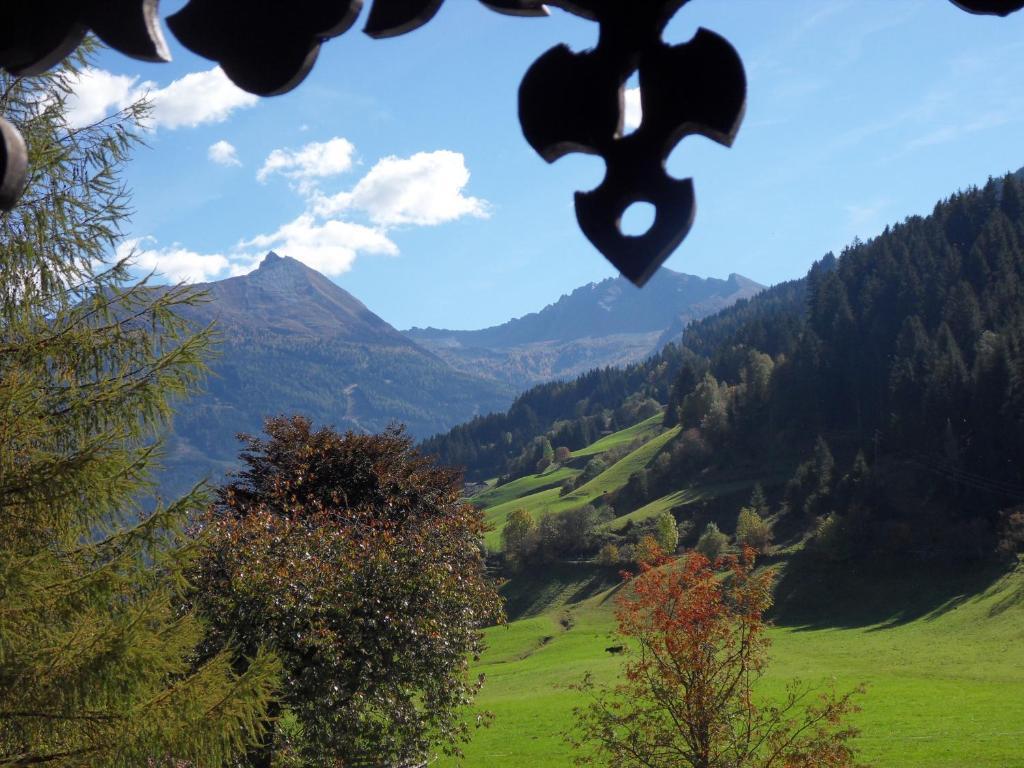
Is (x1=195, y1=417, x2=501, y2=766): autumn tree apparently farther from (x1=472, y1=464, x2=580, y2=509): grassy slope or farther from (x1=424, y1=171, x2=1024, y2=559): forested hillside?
(x1=472, y1=464, x2=580, y2=509): grassy slope

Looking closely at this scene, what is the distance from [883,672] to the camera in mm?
44562

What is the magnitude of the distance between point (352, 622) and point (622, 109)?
50.8ft

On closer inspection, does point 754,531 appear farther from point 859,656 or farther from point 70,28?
point 70,28

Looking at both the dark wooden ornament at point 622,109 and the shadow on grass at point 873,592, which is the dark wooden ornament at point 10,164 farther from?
the shadow on grass at point 873,592

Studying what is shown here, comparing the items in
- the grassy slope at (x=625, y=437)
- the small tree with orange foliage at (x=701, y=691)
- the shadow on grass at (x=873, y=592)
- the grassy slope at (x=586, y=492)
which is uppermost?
the grassy slope at (x=625, y=437)

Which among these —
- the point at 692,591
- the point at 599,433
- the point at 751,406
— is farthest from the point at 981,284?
the point at 692,591

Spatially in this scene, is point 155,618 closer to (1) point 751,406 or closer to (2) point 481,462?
(1) point 751,406

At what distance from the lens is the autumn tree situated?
15719 millimetres

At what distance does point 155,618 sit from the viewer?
10219 millimetres

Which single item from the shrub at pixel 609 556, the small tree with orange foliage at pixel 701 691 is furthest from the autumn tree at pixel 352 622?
the shrub at pixel 609 556

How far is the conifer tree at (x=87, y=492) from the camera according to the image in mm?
9195

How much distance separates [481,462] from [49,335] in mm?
179381

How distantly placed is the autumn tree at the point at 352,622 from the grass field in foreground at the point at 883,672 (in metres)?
3.30

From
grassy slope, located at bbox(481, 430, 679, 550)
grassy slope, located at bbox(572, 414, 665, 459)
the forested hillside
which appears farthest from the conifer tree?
grassy slope, located at bbox(572, 414, 665, 459)
